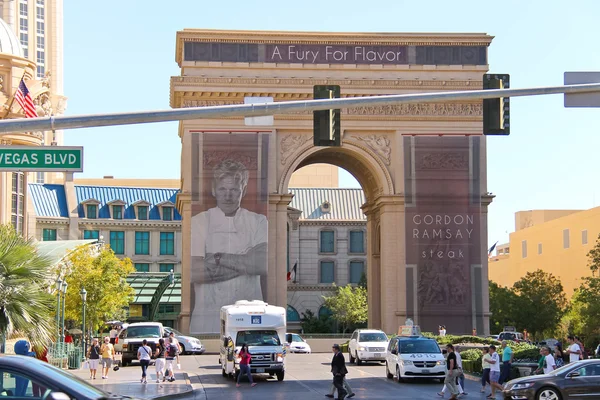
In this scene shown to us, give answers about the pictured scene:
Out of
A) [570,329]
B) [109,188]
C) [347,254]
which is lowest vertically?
[570,329]

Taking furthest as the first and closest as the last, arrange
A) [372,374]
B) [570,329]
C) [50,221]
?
[50,221], [570,329], [372,374]

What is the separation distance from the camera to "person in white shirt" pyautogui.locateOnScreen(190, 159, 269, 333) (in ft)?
182

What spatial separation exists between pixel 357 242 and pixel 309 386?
2387 inches

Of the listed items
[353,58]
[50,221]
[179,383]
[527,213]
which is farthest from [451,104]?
[527,213]

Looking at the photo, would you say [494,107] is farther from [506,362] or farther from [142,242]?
[142,242]

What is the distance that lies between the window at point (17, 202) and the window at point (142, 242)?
47853 millimetres

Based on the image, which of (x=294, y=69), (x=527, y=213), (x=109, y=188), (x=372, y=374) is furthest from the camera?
(x=527, y=213)

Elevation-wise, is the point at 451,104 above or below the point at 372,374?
above

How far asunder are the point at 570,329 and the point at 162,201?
4057 centimetres

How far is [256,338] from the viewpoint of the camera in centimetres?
3653

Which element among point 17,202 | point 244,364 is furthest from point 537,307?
point 244,364

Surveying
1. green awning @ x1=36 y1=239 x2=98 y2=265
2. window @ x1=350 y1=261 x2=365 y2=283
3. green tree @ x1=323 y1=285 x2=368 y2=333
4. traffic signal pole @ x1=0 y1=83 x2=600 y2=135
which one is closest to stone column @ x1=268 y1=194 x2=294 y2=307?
green awning @ x1=36 y1=239 x2=98 y2=265

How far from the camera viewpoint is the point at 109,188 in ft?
318

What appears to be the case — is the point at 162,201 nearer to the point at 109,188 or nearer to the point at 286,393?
the point at 109,188
